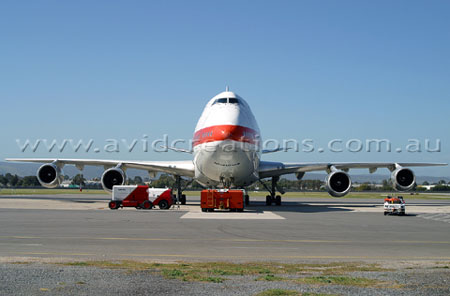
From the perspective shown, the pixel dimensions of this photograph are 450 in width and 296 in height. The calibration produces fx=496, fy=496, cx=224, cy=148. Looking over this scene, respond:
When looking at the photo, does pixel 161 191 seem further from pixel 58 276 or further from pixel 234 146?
pixel 58 276

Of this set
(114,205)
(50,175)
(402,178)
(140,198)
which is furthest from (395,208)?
(50,175)

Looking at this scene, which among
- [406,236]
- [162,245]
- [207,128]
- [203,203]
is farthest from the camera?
[207,128]

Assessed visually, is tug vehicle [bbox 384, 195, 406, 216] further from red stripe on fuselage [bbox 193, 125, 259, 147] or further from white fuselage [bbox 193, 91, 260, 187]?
red stripe on fuselage [bbox 193, 125, 259, 147]

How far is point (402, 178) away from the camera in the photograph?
34.4 meters

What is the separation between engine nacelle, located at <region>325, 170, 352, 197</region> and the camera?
31.8m

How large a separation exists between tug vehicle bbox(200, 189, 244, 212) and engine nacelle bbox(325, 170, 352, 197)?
295 inches

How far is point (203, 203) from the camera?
26.9 metres

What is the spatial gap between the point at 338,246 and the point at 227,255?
337 cm

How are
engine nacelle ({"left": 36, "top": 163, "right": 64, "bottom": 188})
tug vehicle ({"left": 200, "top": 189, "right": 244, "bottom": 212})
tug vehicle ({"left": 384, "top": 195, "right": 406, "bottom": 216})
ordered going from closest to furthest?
tug vehicle ({"left": 384, "top": 195, "right": 406, "bottom": 216}) < tug vehicle ({"left": 200, "top": 189, "right": 244, "bottom": 212}) < engine nacelle ({"left": 36, "top": 163, "right": 64, "bottom": 188})

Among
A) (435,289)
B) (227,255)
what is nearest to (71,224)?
(227,255)

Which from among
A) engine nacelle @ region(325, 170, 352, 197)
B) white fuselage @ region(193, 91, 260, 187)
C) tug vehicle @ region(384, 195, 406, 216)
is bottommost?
tug vehicle @ region(384, 195, 406, 216)

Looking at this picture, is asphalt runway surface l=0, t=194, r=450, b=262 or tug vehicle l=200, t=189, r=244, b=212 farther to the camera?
tug vehicle l=200, t=189, r=244, b=212

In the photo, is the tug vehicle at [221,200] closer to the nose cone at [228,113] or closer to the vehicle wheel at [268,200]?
the nose cone at [228,113]

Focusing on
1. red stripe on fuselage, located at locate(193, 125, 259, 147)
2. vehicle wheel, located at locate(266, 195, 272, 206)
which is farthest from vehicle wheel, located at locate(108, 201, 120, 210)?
vehicle wheel, located at locate(266, 195, 272, 206)
